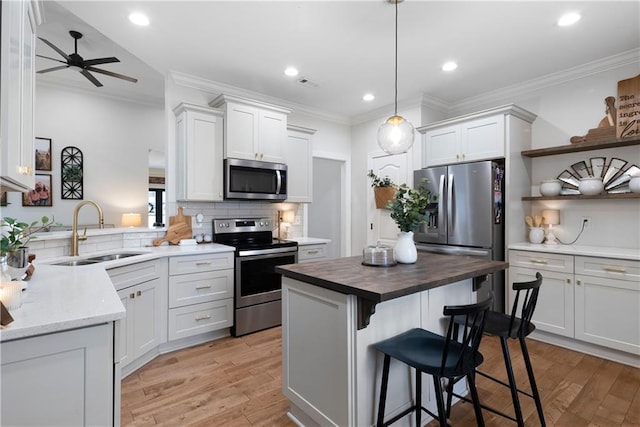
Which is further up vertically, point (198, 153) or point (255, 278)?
point (198, 153)

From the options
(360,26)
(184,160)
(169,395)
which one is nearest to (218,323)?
(169,395)

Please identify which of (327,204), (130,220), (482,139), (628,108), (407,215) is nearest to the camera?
(407,215)

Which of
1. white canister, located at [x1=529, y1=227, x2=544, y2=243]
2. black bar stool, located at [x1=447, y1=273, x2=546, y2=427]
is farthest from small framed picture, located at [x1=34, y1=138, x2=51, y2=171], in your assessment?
white canister, located at [x1=529, y1=227, x2=544, y2=243]

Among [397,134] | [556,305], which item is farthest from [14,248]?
[556,305]

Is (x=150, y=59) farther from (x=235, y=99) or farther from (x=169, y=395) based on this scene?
(x=169, y=395)

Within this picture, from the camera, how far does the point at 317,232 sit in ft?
17.6

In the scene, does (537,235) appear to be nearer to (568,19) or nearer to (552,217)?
(552,217)

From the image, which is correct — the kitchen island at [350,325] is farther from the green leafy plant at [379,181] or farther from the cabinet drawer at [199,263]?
the green leafy plant at [379,181]

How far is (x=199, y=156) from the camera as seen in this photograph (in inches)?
134

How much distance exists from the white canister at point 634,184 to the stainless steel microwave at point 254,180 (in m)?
3.42

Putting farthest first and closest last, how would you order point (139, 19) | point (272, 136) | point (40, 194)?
point (40, 194)
point (272, 136)
point (139, 19)

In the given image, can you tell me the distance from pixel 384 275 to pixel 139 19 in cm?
273

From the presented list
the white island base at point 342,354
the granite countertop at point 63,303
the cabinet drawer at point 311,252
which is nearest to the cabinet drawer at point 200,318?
the cabinet drawer at point 311,252

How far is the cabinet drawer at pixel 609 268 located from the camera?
262 centimetres
